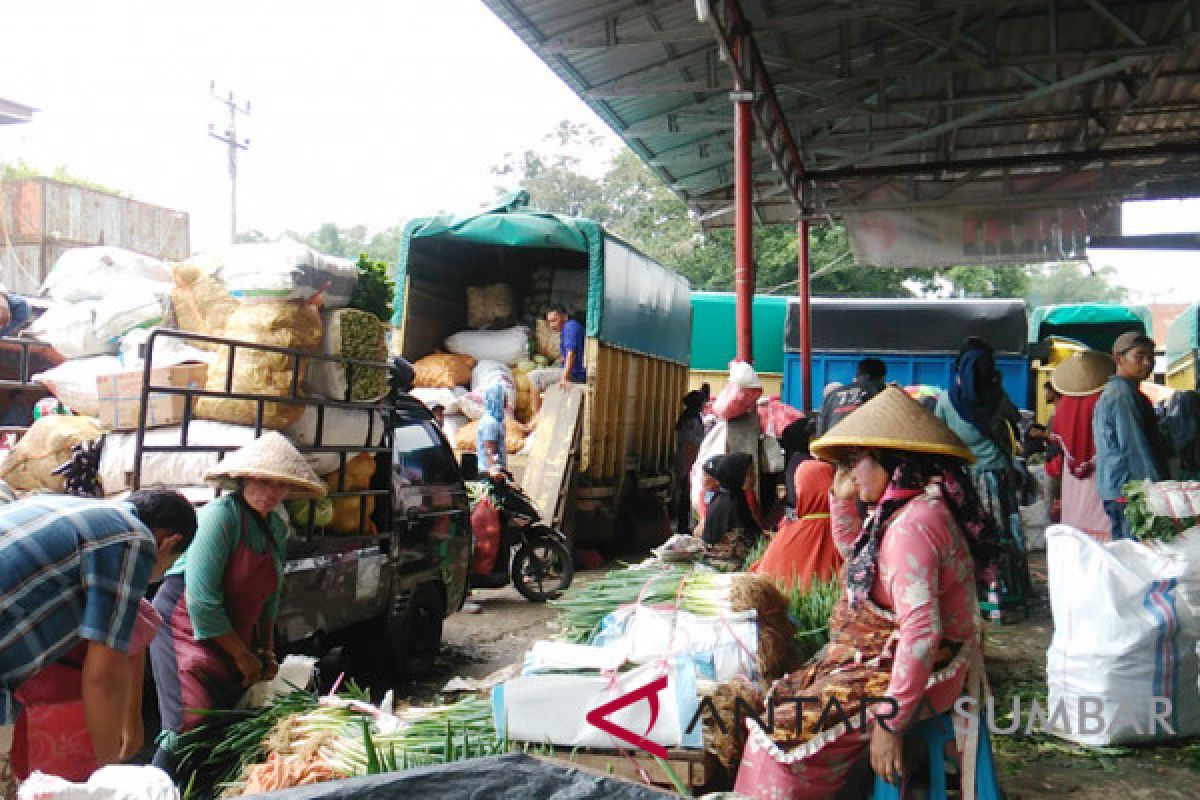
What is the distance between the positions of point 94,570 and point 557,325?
8894 millimetres

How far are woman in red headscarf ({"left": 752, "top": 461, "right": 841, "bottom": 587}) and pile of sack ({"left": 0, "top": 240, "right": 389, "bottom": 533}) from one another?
234 cm

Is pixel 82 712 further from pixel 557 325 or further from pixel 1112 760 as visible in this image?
pixel 557 325

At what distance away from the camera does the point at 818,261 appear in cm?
2931

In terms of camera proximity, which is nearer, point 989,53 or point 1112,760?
point 1112,760

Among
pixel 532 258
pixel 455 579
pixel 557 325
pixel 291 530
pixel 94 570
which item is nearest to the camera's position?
pixel 94 570

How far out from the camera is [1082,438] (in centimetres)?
729

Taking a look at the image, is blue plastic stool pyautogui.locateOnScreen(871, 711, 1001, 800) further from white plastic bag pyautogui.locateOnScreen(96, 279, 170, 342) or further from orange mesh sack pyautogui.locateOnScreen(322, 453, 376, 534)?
white plastic bag pyautogui.locateOnScreen(96, 279, 170, 342)

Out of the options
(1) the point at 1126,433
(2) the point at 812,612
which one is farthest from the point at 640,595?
(1) the point at 1126,433

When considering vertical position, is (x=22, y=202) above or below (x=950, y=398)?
above

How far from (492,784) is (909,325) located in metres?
15.0

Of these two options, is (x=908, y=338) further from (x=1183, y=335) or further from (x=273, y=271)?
(x=273, y=271)

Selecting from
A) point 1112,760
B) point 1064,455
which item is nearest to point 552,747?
point 1112,760

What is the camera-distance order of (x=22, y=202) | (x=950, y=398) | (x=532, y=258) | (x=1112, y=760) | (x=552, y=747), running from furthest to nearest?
(x=22, y=202) → (x=532, y=258) → (x=950, y=398) → (x=1112, y=760) → (x=552, y=747)

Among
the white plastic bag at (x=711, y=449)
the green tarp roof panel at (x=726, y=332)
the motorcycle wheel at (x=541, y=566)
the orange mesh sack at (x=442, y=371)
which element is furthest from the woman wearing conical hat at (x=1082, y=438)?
the green tarp roof panel at (x=726, y=332)
